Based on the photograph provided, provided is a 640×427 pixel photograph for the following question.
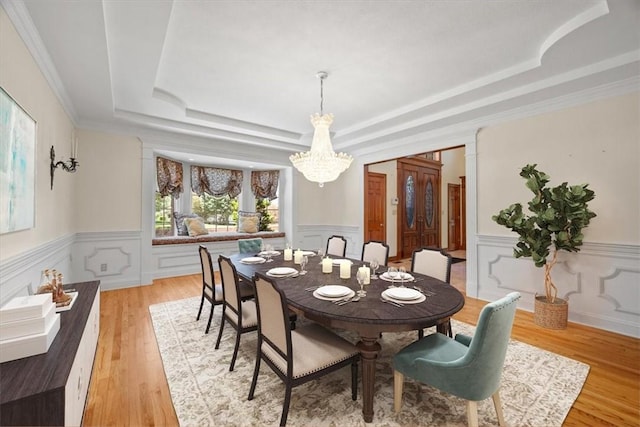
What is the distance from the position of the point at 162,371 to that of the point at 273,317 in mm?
1198

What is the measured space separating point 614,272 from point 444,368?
8.85 feet

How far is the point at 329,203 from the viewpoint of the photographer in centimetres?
620

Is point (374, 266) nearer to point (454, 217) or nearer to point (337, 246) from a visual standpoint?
point (337, 246)

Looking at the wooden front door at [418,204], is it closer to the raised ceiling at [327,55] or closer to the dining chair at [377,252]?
the raised ceiling at [327,55]

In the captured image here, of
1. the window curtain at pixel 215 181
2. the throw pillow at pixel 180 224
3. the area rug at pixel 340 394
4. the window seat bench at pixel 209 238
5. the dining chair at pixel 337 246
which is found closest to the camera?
the area rug at pixel 340 394

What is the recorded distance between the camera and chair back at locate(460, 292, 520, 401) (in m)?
1.26

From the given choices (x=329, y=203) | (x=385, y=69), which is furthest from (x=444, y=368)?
(x=329, y=203)

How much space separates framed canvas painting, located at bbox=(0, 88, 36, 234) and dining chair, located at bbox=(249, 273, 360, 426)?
151cm

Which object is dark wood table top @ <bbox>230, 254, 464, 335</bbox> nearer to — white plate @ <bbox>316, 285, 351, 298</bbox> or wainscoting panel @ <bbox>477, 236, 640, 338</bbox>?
white plate @ <bbox>316, 285, 351, 298</bbox>

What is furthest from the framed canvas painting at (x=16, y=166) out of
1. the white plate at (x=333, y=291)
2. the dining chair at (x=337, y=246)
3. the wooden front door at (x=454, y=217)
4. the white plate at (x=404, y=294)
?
the wooden front door at (x=454, y=217)

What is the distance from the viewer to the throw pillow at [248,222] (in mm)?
6039

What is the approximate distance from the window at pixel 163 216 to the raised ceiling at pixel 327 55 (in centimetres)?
168

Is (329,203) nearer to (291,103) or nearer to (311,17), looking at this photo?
(291,103)

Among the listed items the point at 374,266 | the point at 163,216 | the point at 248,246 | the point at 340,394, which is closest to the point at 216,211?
the point at 163,216
